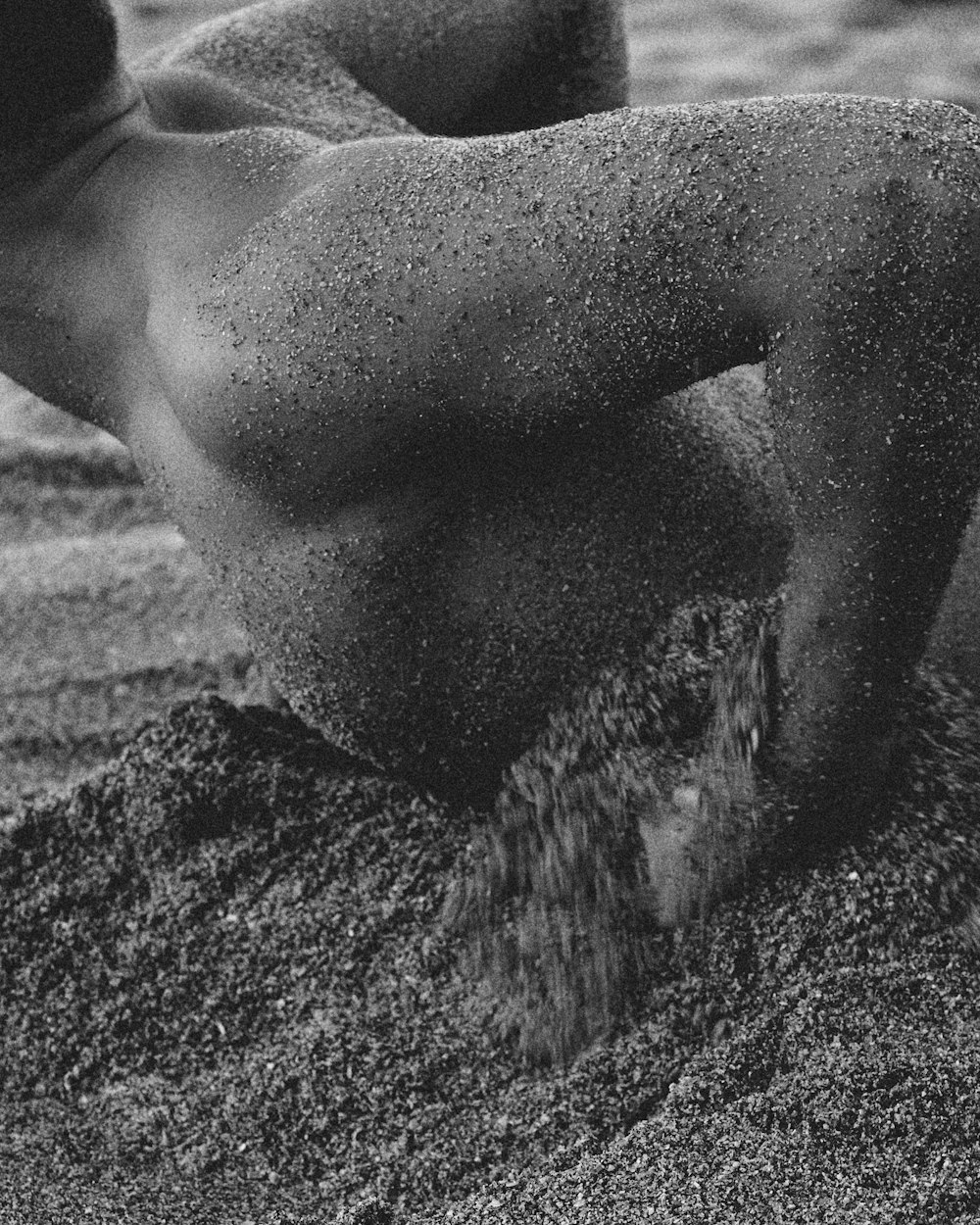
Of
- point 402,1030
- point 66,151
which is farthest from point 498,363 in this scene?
point 402,1030

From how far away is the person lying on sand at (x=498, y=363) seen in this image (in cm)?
120

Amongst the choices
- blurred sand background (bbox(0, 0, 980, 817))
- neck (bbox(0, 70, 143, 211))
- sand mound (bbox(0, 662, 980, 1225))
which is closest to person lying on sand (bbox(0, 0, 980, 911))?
neck (bbox(0, 70, 143, 211))

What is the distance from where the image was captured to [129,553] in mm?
2553

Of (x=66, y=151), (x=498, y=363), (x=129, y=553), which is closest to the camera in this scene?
(x=498, y=363)

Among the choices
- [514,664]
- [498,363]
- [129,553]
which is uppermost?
[498,363]

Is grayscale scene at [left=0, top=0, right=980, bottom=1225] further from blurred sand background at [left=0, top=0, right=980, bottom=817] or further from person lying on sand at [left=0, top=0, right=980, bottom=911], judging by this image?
blurred sand background at [left=0, top=0, right=980, bottom=817]

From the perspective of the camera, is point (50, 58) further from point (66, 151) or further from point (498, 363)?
point (498, 363)

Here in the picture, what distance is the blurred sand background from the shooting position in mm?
2137

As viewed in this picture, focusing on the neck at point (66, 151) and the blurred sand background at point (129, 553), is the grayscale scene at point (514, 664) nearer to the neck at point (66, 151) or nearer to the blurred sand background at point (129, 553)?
the neck at point (66, 151)

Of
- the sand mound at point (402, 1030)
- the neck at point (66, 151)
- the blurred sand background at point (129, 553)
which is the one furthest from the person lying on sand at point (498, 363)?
the blurred sand background at point (129, 553)

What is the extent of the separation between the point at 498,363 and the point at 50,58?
Result: 0.46 m

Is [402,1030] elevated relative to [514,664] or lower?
lower

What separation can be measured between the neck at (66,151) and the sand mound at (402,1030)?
0.60 m

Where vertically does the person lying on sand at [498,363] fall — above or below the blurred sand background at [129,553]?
above
